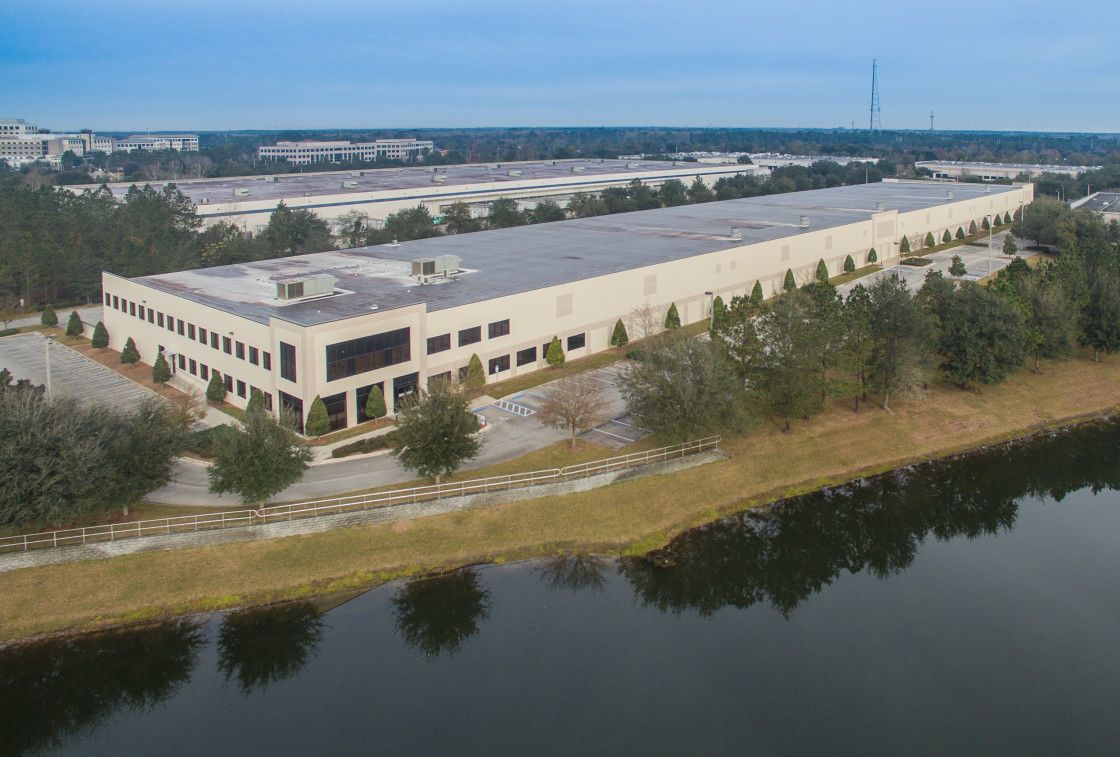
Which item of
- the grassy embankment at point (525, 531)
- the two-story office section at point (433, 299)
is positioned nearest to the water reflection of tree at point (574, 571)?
the grassy embankment at point (525, 531)

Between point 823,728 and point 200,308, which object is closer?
point 823,728

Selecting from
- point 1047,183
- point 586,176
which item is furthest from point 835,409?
point 1047,183

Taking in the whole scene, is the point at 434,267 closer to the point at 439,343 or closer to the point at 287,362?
the point at 439,343

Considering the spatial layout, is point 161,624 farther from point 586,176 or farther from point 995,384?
point 586,176

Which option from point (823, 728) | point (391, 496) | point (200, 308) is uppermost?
point (200, 308)

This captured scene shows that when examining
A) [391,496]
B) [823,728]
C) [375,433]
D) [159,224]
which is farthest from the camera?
[159,224]

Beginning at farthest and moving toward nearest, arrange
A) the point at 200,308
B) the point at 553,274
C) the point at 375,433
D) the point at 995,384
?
the point at 553,274
the point at 995,384
the point at 200,308
the point at 375,433

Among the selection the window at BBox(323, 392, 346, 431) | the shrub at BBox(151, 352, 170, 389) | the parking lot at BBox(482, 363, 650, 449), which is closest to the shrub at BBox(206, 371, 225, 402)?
the shrub at BBox(151, 352, 170, 389)

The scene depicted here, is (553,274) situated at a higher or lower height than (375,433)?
higher

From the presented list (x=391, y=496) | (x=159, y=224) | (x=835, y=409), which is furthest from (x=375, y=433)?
(x=159, y=224)
